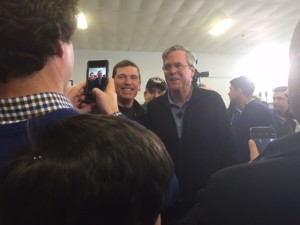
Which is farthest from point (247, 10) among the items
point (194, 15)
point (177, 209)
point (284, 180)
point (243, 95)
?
point (284, 180)

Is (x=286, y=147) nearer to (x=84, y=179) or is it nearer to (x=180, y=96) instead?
(x=84, y=179)

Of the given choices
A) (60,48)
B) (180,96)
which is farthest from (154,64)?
(60,48)

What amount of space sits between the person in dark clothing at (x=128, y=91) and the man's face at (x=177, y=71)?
254 millimetres

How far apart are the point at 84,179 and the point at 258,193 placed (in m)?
0.43

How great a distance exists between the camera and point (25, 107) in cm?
65

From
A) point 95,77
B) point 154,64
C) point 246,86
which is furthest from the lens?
point 154,64

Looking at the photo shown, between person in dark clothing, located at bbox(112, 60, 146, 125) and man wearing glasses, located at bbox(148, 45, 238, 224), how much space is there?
0.30 feet

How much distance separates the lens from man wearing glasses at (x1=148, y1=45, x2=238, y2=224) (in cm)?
193

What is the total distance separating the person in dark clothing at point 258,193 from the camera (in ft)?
2.21

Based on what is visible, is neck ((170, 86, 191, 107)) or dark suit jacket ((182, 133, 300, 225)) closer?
dark suit jacket ((182, 133, 300, 225))

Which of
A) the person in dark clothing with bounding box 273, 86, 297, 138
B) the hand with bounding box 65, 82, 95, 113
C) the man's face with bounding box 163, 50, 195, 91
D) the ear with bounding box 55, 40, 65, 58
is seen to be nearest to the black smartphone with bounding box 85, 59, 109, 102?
the hand with bounding box 65, 82, 95, 113

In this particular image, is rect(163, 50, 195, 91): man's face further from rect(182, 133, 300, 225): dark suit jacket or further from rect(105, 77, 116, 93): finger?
rect(182, 133, 300, 225): dark suit jacket

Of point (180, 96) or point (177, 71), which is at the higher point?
point (177, 71)

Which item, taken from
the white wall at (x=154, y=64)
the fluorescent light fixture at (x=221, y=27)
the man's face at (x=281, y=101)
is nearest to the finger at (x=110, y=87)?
the man's face at (x=281, y=101)
